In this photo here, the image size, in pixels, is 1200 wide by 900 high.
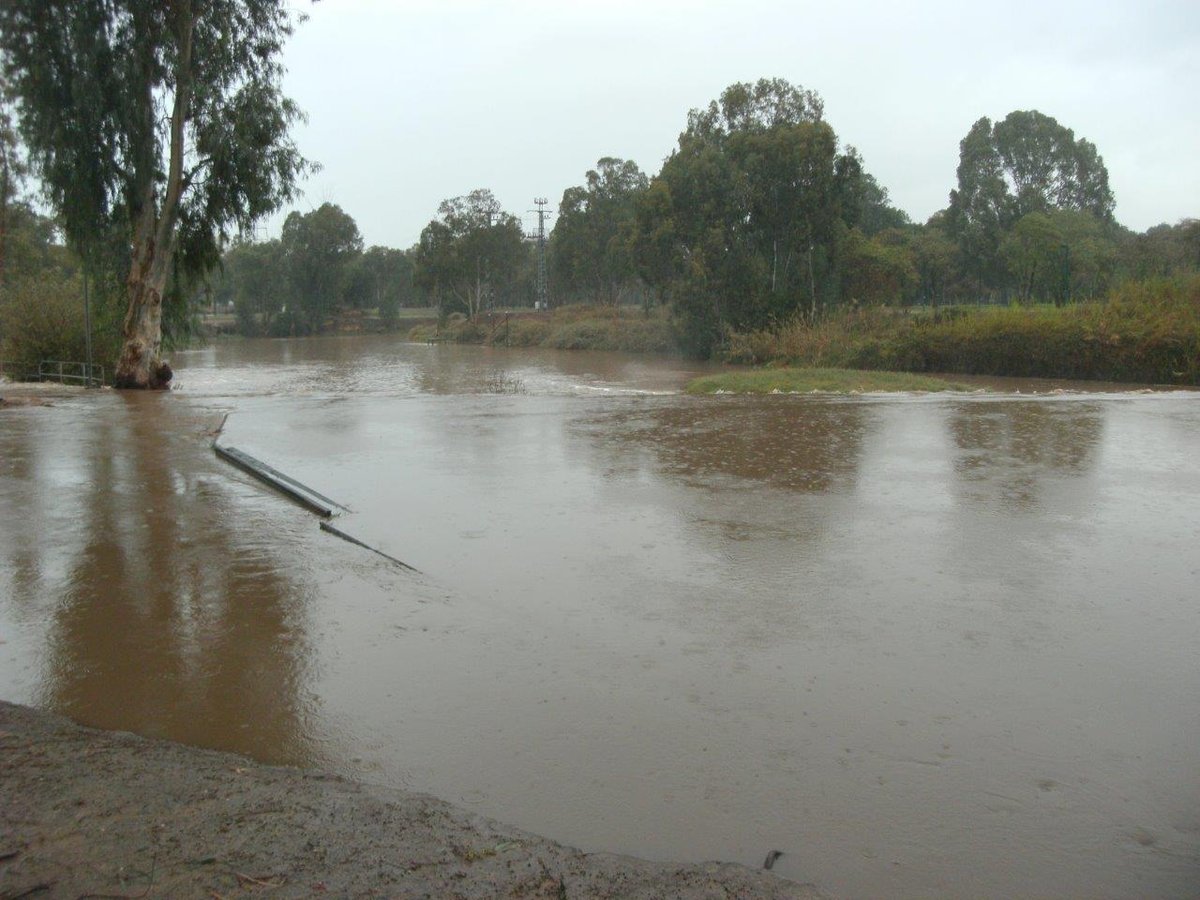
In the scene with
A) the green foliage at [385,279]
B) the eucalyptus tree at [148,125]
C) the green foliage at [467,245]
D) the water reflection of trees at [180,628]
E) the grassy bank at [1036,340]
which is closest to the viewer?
the water reflection of trees at [180,628]

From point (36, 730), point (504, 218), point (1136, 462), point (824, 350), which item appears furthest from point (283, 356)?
point (36, 730)

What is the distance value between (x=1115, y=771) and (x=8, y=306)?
29499 mm

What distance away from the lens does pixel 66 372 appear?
26.8 meters

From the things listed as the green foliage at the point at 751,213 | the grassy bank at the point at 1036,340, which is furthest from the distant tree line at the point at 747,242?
the grassy bank at the point at 1036,340

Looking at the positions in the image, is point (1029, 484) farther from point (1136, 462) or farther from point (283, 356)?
point (283, 356)

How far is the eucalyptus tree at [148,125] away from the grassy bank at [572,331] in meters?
32.9

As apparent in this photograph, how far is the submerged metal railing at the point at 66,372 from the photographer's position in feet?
85.9

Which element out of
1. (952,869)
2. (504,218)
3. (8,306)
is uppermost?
(504,218)

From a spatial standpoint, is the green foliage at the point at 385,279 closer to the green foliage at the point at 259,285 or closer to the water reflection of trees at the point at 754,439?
the green foliage at the point at 259,285

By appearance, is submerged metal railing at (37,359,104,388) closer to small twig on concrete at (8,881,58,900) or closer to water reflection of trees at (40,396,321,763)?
water reflection of trees at (40,396,321,763)

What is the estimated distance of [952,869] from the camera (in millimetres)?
3410

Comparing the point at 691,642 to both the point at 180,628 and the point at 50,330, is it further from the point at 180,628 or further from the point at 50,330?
the point at 50,330

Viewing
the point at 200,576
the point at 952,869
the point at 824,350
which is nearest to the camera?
the point at 952,869

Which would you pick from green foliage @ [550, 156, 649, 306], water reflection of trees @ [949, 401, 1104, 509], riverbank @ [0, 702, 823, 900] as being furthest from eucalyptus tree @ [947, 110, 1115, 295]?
riverbank @ [0, 702, 823, 900]
